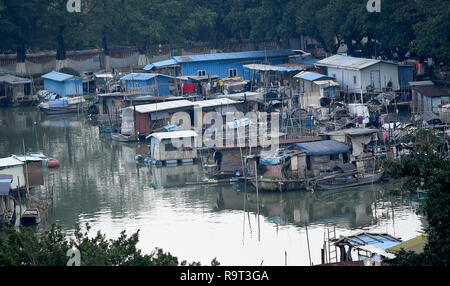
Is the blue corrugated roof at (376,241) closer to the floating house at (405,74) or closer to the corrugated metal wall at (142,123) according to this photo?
the corrugated metal wall at (142,123)

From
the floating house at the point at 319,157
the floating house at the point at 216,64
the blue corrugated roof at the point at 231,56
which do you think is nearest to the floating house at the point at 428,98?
the floating house at the point at 319,157

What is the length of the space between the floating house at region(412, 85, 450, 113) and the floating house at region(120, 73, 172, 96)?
9703mm

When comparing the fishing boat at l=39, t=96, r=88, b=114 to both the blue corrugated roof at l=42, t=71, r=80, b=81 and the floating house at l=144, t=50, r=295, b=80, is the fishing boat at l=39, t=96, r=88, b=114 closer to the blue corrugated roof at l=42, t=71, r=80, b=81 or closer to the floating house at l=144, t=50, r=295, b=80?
the blue corrugated roof at l=42, t=71, r=80, b=81

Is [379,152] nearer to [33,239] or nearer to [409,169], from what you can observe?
[409,169]

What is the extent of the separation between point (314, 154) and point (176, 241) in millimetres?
4764

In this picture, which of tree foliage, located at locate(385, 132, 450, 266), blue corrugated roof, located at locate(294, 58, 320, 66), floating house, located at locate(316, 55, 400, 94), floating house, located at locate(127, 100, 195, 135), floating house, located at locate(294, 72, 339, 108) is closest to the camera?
tree foliage, located at locate(385, 132, 450, 266)

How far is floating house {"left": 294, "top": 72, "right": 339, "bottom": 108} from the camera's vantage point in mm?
29169

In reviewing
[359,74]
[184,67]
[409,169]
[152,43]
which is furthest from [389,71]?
[409,169]

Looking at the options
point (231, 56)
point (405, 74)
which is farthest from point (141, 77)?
point (405, 74)

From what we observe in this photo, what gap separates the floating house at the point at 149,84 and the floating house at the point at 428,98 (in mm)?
9703

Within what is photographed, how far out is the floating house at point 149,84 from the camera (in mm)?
31719

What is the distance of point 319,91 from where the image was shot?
29.8 meters

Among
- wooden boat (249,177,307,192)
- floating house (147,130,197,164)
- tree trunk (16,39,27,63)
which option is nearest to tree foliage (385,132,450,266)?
wooden boat (249,177,307,192)
